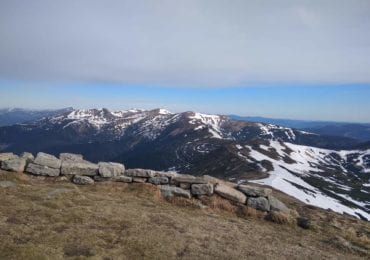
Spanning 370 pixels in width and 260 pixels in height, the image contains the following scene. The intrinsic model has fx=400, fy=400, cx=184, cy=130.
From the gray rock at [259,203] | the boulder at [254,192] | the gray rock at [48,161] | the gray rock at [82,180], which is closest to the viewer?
the gray rock at [259,203]

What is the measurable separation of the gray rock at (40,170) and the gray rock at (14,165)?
0.41m

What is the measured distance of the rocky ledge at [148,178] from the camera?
24047mm

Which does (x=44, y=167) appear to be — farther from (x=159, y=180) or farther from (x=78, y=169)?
(x=159, y=180)

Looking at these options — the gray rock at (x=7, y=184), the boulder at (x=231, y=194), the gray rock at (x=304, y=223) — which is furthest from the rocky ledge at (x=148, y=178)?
the gray rock at (x=7, y=184)

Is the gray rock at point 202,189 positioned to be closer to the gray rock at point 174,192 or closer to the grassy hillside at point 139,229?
the gray rock at point 174,192

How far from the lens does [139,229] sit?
17.4 meters

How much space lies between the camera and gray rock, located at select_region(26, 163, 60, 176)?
2512cm

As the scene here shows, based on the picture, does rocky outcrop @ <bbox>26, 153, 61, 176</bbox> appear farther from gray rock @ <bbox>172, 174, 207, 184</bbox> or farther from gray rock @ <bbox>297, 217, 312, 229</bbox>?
gray rock @ <bbox>297, 217, 312, 229</bbox>

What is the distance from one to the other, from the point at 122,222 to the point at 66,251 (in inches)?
166

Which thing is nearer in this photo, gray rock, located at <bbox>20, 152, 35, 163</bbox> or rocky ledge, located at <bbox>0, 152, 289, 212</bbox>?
rocky ledge, located at <bbox>0, 152, 289, 212</bbox>

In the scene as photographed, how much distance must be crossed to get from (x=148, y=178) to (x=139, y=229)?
8.47m

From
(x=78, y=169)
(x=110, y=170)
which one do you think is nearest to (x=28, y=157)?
(x=78, y=169)

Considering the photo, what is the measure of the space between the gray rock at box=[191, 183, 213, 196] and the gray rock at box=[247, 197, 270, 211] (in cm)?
241

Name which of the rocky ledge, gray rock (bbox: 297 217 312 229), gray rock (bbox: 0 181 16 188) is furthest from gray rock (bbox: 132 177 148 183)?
gray rock (bbox: 297 217 312 229)
